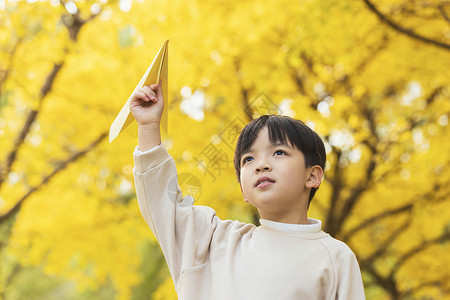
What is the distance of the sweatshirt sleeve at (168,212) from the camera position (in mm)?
1296

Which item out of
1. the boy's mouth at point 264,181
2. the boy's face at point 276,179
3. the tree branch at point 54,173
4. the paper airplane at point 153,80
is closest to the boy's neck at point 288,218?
the boy's face at point 276,179

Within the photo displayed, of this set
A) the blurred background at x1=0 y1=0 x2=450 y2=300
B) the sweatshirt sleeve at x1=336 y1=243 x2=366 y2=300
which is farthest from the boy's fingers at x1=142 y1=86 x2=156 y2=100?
the blurred background at x1=0 y1=0 x2=450 y2=300

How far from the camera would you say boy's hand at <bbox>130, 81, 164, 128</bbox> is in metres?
1.32

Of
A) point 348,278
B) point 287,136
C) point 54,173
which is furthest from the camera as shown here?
point 54,173

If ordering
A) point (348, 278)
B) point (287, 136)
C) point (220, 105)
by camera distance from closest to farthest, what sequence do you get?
point (348, 278) → point (287, 136) → point (220, 105)

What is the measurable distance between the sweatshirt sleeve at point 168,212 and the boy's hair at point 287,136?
0.22 m

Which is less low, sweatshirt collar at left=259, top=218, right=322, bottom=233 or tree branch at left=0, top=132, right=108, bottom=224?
tree branch at left=0, top=132, right=108, bottom=224

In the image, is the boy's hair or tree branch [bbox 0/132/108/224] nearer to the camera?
the boy's hair

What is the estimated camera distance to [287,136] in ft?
4.38

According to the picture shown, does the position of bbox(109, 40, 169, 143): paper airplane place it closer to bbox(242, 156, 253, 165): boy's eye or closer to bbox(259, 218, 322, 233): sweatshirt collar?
bbox(242, 156, 253, 165): boy's eye

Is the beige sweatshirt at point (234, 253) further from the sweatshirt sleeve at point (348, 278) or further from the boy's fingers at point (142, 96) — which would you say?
the boy's fingers at point (142, 96)

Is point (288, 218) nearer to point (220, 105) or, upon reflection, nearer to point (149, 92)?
point (149, 92)

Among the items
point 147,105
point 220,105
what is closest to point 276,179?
point 147,105

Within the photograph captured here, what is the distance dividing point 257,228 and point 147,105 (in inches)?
18.3
